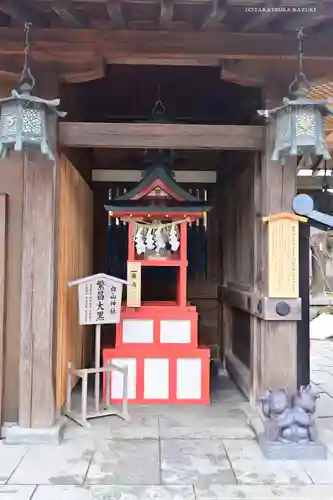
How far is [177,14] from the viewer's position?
390 cm

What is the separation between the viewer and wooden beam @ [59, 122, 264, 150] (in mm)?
4289

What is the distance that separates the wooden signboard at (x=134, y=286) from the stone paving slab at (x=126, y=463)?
1.60 meters

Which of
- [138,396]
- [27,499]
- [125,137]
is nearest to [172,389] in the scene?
[138,396]

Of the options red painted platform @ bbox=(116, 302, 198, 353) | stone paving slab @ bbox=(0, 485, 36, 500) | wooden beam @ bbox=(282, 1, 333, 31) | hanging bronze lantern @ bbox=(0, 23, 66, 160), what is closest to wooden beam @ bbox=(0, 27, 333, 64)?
wooden beam @ bbox=(282, 1, 333, 31)

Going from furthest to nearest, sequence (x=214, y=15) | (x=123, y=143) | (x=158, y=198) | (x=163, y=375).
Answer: (x=158, y=198), (x=163, y=375), (x=123, y=143), (x=214, y=15)

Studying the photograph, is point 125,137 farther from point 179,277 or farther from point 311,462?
point 311,462

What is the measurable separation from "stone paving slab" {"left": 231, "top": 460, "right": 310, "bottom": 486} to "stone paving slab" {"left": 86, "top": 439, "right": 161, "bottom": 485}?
1.98 ft

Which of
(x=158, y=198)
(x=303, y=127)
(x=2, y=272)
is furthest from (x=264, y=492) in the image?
(x=158, y=198)

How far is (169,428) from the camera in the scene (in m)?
4.45

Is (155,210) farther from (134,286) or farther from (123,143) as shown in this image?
(123,143)

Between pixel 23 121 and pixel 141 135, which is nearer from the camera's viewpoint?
pixel 23 121

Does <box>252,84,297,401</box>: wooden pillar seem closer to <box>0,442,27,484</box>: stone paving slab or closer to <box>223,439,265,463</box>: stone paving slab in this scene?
<box>223,439,265,463</box>: stone paving slab

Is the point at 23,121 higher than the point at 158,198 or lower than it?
higher

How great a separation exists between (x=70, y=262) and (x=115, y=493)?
8.24 feet
